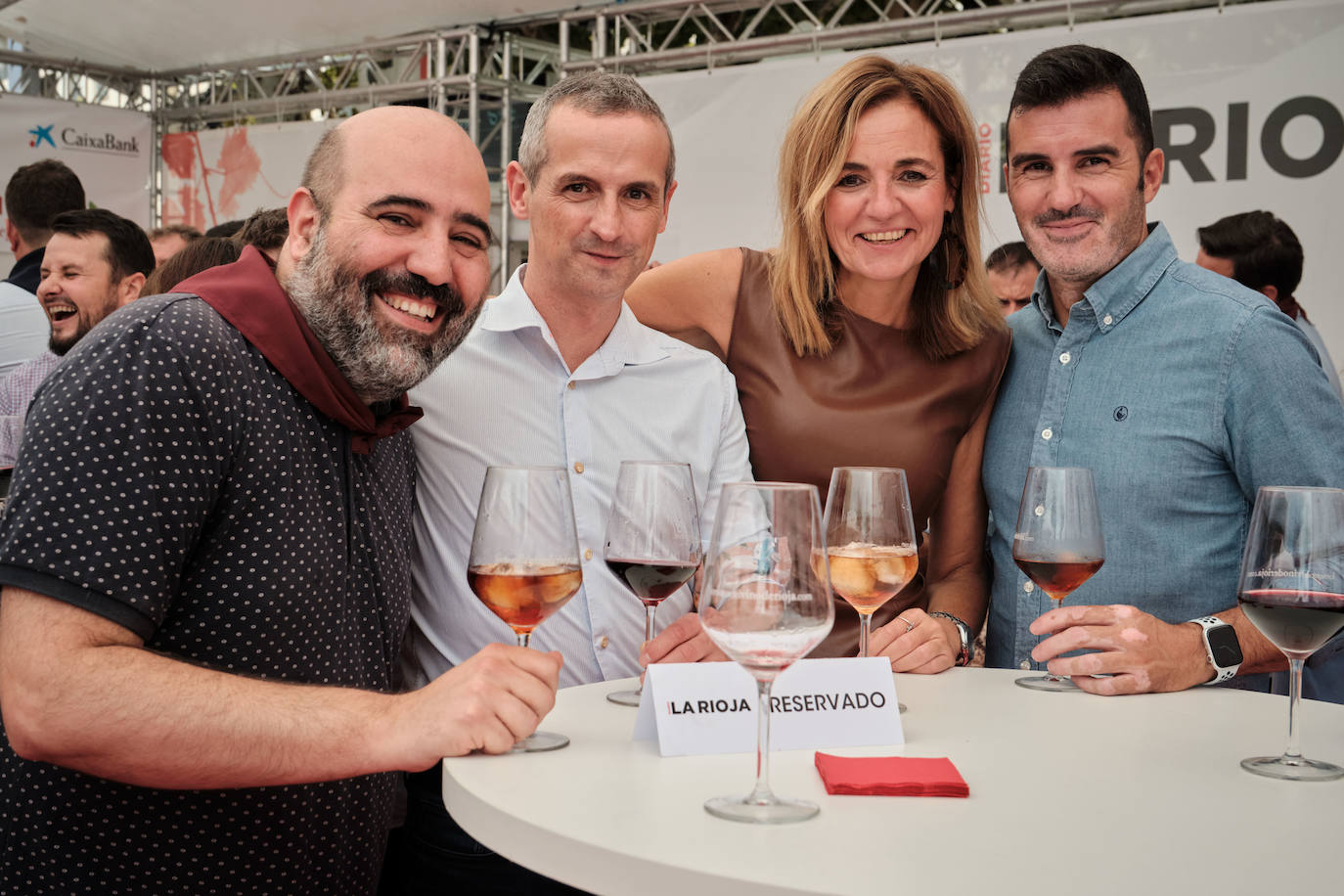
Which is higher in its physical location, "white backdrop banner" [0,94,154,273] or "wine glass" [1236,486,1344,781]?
"white backdrop banner" [0,94,154,273]

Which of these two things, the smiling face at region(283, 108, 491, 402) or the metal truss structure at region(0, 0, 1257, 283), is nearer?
the smiling face at region(283, 108, 491, 402)

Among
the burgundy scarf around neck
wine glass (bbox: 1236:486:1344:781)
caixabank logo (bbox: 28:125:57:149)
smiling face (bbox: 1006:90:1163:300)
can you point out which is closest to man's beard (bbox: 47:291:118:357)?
the burgundy scarf around neck

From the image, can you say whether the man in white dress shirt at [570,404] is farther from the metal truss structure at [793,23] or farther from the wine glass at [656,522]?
the metal truss structure at [793,23]

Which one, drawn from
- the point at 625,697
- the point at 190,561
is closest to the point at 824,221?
the point at 625,697

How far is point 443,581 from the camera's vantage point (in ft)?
6.32

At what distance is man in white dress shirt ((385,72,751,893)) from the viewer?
193cm

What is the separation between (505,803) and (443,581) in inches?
36.1

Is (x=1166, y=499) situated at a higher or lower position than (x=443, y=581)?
higher

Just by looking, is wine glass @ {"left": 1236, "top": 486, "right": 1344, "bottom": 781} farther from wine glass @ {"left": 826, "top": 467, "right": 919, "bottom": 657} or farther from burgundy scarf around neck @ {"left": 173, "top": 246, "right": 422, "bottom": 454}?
burgundy scarf around neck @ {"left": 173, "top": 246, "right": 422, "bottom": 454}

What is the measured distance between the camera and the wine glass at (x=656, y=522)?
56.4 inches

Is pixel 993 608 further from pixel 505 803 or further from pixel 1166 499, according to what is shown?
pixel 505 803

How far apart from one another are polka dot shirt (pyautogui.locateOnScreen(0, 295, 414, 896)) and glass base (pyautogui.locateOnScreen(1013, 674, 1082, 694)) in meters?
0.92

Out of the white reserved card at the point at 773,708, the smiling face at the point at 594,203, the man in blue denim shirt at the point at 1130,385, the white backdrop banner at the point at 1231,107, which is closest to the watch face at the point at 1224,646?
the man in blue denim shirt at the point at 1130,385

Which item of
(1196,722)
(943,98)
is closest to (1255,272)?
(943,98)
